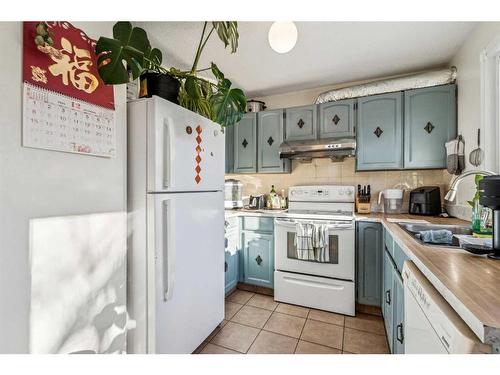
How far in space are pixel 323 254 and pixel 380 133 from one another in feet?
4.65

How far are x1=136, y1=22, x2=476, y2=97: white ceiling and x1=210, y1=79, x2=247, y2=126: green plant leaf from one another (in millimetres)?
683

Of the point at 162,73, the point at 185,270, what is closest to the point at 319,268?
the point at 185,270

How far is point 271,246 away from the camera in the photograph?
2.51 metres

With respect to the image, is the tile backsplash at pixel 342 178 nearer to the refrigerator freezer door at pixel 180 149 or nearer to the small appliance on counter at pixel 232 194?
the small appliance on counter at pixel 232 194

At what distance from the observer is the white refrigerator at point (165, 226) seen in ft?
4.17

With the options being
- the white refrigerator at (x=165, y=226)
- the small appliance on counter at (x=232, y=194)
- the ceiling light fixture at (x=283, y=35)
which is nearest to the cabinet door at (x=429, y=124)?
the ceiling light fixture at (x=283, y=35)

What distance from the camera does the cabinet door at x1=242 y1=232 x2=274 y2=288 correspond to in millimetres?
2516

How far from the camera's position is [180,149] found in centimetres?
142

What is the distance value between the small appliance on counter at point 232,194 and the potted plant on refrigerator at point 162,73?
52.5 inches

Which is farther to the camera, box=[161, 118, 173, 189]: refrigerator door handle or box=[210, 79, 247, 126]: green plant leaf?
box=[210, 79, 247, 126]: green plant leaf

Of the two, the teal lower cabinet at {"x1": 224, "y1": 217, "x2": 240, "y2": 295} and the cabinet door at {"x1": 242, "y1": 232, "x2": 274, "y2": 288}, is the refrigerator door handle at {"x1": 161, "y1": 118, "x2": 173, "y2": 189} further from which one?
the cabinet door at {"x1": 242, "y1": 232, "x2": 274, "y2": 288}

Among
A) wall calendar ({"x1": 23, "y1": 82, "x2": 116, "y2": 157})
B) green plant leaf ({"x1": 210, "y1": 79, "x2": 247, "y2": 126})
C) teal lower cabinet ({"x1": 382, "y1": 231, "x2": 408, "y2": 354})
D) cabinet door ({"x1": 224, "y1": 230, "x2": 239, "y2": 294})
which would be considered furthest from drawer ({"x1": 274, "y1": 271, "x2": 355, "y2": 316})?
wall calendar ({"x1": 23, "y1": 82, "x2": 116, "y2": 157})

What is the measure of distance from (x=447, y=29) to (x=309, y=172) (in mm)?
1771
